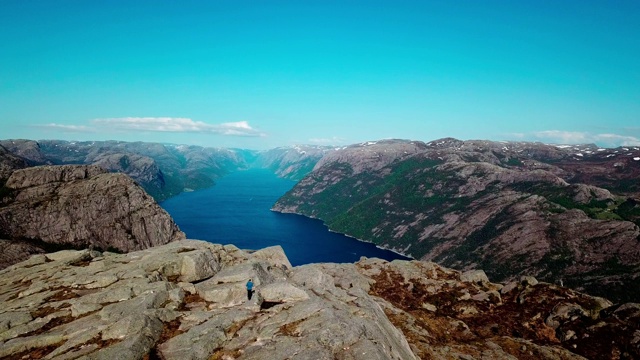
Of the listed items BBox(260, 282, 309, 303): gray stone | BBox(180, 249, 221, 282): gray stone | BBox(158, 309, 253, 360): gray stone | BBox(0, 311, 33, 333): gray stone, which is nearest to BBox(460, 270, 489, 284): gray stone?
BBox(260, 282, 309, 303): gray stone

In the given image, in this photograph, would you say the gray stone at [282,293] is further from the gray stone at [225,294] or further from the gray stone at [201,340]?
the gray stone at [201,340]

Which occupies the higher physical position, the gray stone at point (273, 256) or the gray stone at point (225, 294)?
the gray stone at point (225, 294)

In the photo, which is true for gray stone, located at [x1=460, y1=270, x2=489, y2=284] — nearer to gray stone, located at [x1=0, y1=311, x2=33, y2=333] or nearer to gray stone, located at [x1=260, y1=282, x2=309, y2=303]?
gray stone, located at [x1=260, y1=282, x2=309, y2=303]

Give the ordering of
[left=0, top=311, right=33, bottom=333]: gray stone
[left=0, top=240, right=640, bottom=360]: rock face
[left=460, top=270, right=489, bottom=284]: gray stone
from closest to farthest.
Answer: [left=0, top=240, right=640, bottom=360]: rock face < [left=0, top=311, right=33, bottom=333]: gray stone < [left=460, top=270, right=489, bottom=284]: gray stone

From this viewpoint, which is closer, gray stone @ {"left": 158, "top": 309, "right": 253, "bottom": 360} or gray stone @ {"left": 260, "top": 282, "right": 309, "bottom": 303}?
gray stone @ {"left": 158, "top": 309, "right": 253, "bottom": 360}

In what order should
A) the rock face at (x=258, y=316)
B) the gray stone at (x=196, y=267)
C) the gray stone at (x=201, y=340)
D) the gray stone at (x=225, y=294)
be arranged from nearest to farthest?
the gray stone at (x=201, y=340) < the rock face at (x=258, y=316) < the gray stone at (x=225, y=294) < the gray stone at (x=196, y=267)

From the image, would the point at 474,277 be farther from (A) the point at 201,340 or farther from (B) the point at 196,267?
(A) the point at 201,340

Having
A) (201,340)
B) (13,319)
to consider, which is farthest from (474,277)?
(13,319)

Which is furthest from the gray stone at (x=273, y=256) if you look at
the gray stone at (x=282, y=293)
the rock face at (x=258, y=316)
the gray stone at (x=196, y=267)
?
the gray stone at (x=282, y=293)

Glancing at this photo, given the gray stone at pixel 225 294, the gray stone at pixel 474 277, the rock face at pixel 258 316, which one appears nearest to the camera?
the rock face at pixel 258 316

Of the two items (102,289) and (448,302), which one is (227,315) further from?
(448,302)
